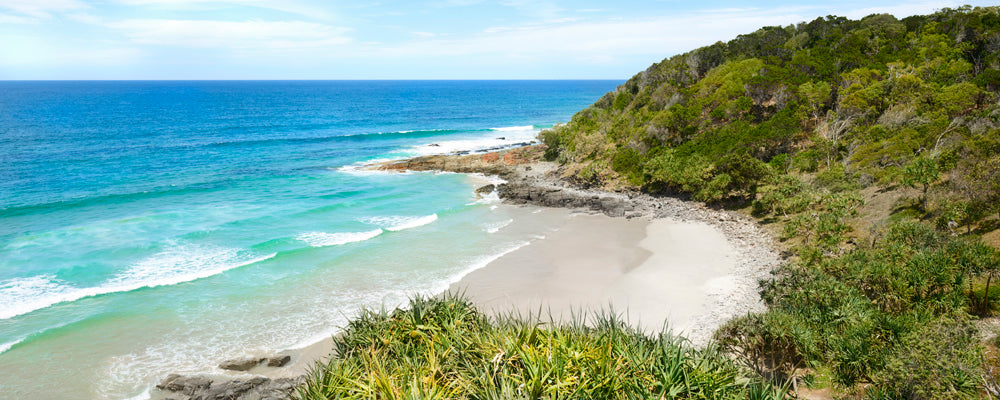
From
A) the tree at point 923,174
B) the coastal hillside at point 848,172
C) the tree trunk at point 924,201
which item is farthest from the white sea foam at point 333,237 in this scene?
the tree trunk at point 924,201

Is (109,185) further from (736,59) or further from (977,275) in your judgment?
(736,59)

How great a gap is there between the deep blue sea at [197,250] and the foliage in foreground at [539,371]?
10.0m

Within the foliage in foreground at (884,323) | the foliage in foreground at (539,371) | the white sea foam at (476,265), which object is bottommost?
the white sea foam at (476,265)

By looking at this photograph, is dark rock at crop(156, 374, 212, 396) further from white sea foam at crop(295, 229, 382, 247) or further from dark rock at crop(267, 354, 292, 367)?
white sea foam at crop(295, 229, 382, 247)

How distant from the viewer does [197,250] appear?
2870 cm

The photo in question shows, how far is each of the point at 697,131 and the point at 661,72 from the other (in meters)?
18.2

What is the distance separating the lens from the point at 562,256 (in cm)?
2719

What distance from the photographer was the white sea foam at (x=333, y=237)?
3008 centimetres

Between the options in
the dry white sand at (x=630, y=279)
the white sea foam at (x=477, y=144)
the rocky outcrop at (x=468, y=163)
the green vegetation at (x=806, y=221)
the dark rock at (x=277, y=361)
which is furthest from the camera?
the white sea foam at (x=477, y=144)

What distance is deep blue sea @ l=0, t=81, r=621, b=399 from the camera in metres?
18.9

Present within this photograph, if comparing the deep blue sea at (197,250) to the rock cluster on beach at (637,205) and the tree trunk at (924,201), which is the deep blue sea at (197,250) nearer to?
the rock cluster on beach at (637,205)

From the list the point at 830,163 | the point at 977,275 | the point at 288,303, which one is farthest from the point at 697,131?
the point at 288,303

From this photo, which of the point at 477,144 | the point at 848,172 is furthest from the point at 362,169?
the point at 848,172

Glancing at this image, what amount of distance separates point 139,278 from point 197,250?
3994 millimetres
